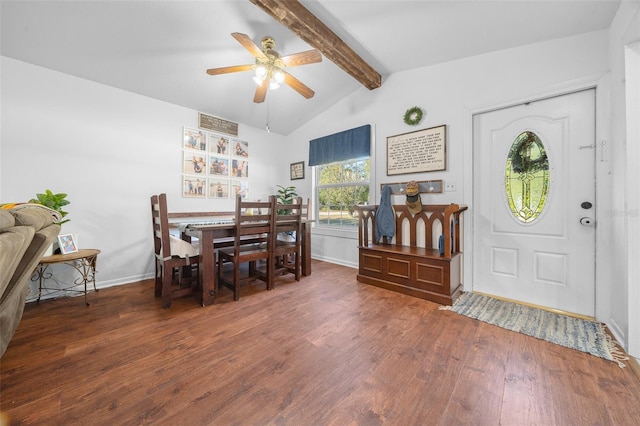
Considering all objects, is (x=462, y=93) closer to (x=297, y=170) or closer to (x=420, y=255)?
(x=420, y=255)

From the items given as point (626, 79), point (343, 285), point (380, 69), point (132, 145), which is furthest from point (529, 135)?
point (132, 145)

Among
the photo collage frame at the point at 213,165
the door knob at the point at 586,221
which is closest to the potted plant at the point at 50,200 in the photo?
the photo collage frame at the point at 213,165

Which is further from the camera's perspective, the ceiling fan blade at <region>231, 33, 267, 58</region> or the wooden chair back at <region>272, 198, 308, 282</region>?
the wooden chair back at <region>272, 198, 308, 282</region>

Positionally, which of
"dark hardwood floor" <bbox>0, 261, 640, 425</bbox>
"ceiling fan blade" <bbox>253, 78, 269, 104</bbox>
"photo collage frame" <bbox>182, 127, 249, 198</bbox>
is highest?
"ceiling fan blade" <bbox>253, 78, 269, 104</bbox>

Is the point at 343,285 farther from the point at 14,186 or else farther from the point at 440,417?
the point at 14,186

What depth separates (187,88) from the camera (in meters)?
2.98

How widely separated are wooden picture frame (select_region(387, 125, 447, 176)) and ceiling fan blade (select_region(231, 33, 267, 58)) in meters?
1.89

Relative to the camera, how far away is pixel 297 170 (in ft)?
14.6

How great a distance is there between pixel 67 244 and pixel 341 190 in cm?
339

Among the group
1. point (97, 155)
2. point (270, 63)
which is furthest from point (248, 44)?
point (97, 155)

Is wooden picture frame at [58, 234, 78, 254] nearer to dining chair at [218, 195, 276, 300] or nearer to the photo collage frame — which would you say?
the photo collage frame

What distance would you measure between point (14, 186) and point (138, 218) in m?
1.02

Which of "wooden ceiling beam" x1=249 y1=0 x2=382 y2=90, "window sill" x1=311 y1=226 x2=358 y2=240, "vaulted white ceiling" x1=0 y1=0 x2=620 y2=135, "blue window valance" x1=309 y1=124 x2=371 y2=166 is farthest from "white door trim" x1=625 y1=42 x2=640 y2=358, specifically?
"window sill" x1=311 y1=226 x2=358 y2=240

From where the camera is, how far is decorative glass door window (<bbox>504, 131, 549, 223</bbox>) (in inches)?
87.0
